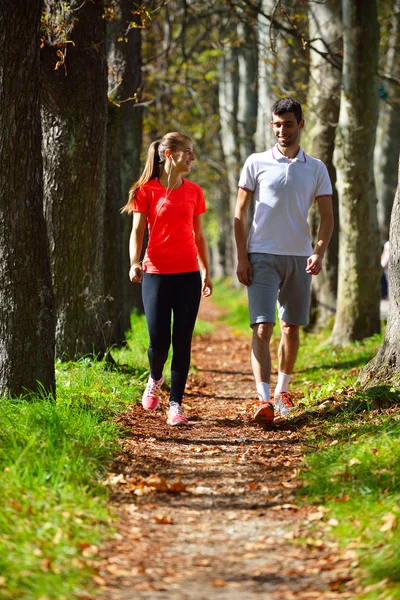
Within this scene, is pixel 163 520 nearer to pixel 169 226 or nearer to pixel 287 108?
pixel 169 226

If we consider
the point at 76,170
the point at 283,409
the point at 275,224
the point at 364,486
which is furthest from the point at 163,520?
the point at 76,170

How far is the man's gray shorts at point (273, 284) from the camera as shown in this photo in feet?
21.9

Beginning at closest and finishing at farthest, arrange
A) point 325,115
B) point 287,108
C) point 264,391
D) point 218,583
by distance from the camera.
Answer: point 218,583
point 287,108
point 264,391
point 325,115

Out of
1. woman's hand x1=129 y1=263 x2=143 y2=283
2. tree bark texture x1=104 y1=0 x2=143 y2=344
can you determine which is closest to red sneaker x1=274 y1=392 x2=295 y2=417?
woman's hand x1=129 y1=263 x2=143 y2=283

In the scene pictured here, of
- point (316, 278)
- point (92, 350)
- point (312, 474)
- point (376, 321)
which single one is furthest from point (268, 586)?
point (316, 278)

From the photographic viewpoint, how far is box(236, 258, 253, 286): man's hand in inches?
263

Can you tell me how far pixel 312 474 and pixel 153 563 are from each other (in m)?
1.44

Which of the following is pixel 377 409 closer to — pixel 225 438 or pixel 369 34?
pixel 225 438

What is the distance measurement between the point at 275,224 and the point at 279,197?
0.22m

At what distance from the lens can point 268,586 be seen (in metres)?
3.64

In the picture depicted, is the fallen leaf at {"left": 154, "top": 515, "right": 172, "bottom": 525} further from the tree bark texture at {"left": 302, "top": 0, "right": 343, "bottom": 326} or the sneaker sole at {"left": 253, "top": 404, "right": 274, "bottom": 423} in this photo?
the tree bark texture at {"left": 302, "top": 0, "right": 343, "bottom": 326}

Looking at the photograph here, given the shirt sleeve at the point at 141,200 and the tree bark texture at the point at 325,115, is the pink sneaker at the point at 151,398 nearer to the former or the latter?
the shirt sleeve at the point at 141,200

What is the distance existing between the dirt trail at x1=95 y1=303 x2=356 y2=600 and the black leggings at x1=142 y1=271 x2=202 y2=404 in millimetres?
522

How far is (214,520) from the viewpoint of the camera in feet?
14.8
